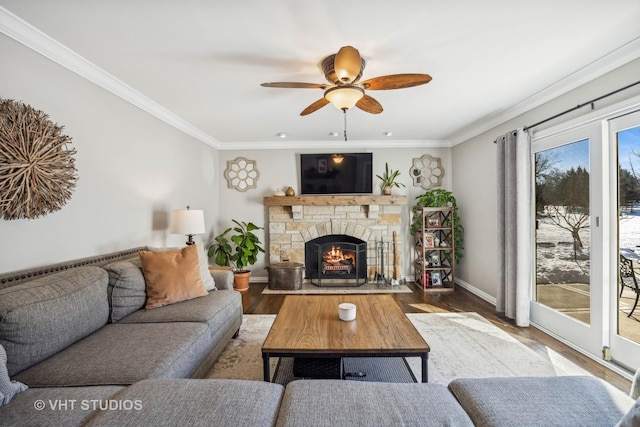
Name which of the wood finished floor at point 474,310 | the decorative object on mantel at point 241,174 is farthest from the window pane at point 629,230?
the decorative object on mantel at point 241,174

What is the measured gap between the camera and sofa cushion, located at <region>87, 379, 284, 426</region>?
0.99m

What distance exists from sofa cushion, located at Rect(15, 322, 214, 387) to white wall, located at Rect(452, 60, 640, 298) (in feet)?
11.6

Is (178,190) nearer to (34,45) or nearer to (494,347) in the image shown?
(34,45)

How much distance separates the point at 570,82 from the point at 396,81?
1.73m

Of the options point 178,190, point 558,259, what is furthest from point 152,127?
point 558,259

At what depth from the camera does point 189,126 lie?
387 centimetres

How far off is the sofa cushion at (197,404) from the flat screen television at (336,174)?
381cm

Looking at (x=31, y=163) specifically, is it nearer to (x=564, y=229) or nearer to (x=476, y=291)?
(x=564, y=229)

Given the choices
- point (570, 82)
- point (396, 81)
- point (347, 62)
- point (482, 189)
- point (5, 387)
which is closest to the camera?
Answer: point (5, 387)

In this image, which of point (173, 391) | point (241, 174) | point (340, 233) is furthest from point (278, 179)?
point (173, 391)

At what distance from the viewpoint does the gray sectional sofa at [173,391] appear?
999mm

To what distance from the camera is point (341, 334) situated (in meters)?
1.90

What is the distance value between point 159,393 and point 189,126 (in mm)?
3489

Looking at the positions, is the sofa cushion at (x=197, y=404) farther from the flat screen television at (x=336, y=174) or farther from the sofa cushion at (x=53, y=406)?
the flat screen television at (x=336, y=174)
